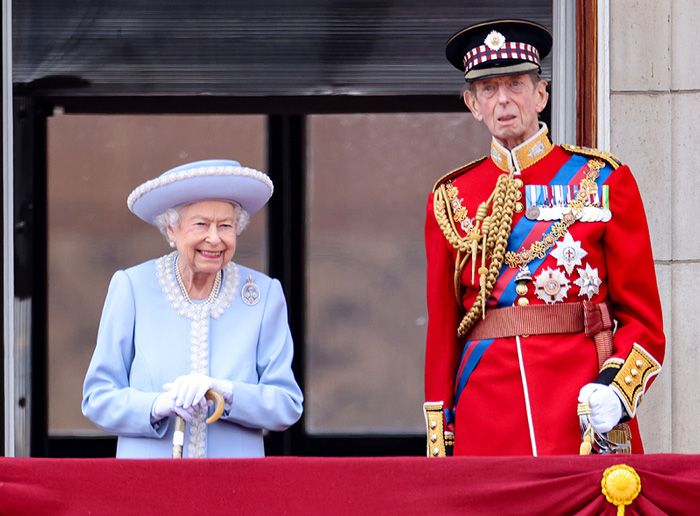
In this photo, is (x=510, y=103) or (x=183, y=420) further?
(x=510, y=103)

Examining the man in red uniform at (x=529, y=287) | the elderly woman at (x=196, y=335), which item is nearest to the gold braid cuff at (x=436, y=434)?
the man in red uniform at (x=529, y=287)

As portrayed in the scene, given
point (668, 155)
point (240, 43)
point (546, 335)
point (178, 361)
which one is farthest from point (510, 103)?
point (240, 43)

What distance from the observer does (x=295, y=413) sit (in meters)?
4.36

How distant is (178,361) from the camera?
436cm

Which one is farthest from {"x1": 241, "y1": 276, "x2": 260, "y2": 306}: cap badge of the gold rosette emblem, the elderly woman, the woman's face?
the gold rosette emblem

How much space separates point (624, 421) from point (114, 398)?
1.24 m

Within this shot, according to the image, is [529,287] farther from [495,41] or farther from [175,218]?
[175,218]

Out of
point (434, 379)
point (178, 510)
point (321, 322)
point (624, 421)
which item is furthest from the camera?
point (321, 322)

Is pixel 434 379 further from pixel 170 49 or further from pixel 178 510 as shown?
pixel 170 49

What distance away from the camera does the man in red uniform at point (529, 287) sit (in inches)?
172

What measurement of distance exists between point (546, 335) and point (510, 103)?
1.95 feet

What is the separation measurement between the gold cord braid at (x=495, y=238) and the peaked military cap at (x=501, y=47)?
28 cm

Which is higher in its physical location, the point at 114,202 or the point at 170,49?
the point at 170,49

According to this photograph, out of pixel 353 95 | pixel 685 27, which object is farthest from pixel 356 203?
pixel 685 27
